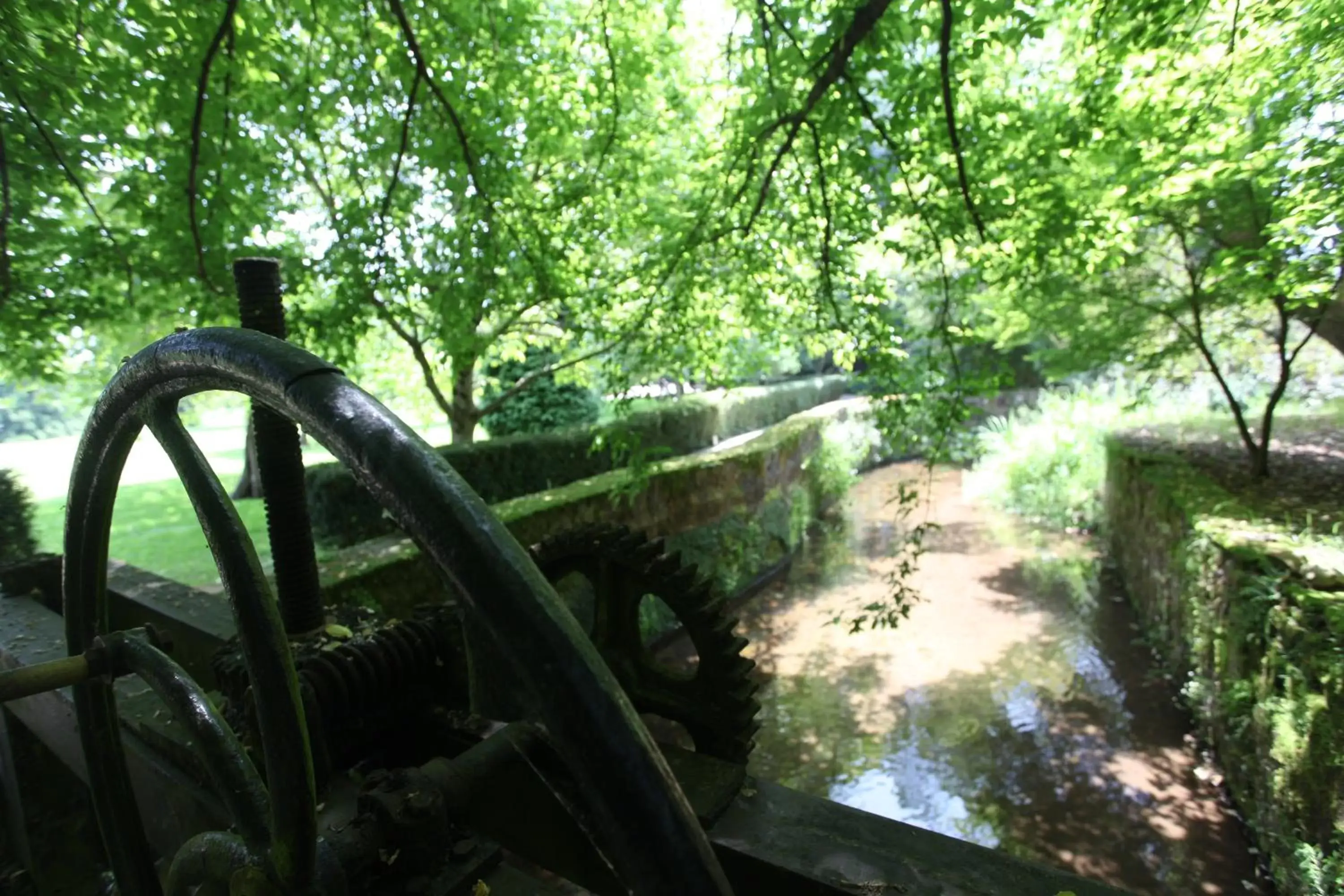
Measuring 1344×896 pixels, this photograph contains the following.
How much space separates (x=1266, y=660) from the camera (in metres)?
4.38

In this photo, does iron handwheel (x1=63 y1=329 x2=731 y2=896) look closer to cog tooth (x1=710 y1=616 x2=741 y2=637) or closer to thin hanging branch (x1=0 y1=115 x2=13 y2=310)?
cog tooth (x1=710 y1=616 x2=741 y2=637)

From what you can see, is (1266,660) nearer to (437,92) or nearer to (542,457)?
(437,92)

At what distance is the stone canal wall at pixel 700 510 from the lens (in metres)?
4.98

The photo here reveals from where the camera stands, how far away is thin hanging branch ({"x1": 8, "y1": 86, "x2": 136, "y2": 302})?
10.7 feet

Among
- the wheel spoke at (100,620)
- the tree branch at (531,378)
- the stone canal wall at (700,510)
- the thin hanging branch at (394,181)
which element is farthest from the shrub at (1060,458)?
the wheel spoke at (100,620)

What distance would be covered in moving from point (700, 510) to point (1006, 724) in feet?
13.4

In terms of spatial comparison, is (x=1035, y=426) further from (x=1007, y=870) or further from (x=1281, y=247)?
(x=1007, y=870)

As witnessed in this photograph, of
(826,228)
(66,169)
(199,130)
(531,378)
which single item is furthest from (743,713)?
(531,378)

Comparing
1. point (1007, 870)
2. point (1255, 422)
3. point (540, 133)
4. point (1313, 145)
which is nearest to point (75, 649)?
point (1007, 870)

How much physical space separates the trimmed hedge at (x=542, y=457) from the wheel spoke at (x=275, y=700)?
250 cm

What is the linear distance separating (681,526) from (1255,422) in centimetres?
836

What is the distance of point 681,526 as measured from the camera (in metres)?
8.73

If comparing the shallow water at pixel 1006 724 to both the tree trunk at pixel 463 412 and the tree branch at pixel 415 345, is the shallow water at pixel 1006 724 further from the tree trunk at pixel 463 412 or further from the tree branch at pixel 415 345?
the tree trunk at pixel 463 412

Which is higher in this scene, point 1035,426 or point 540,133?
point 540,133
